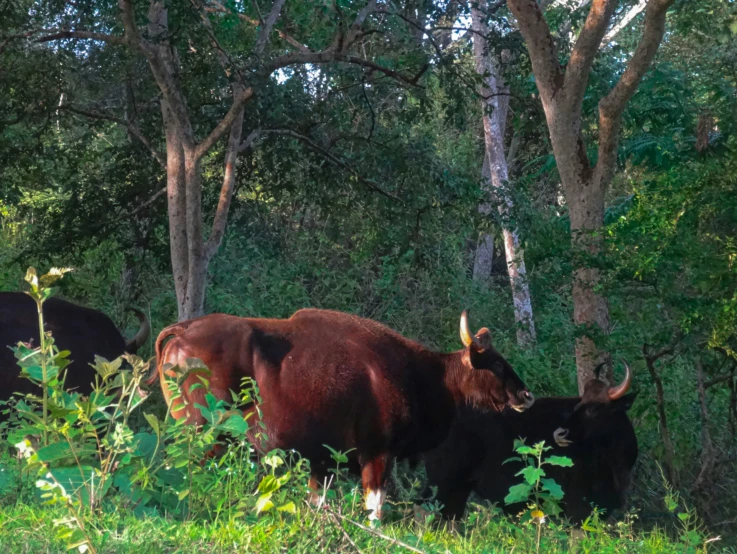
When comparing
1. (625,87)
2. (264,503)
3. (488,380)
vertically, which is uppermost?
(625,87)

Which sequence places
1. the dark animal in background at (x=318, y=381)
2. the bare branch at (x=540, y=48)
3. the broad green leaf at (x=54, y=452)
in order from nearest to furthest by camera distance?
the broad green leaf at (x=54, y=452), the dark animal in background at (x=318, y=381), the bare branch at (x=540, y=48)

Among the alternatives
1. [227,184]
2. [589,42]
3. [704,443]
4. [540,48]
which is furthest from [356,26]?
[704,443]

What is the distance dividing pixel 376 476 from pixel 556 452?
159 centimetres

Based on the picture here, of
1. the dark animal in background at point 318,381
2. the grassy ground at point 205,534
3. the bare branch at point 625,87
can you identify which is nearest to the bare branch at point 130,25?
the dark animal in background at point 318,381

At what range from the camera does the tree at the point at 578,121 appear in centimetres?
874

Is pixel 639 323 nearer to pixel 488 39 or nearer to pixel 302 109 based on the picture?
pixel 488 39

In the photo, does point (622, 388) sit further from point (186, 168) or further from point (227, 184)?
point (186, 168)

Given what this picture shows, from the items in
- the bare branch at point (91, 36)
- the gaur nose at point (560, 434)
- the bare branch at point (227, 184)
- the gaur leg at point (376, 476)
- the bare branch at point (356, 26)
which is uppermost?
the bare branch at point (356, 26)

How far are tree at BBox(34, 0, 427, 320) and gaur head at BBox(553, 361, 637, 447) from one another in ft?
13.2

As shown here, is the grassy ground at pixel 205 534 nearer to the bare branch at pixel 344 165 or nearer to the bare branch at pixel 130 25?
the bare branch at pixel 130 25

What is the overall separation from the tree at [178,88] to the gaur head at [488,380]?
338 centimetres

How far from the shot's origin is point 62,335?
898 cm

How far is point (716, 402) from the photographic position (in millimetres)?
10906

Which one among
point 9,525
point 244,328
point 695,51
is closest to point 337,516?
point 9,525
